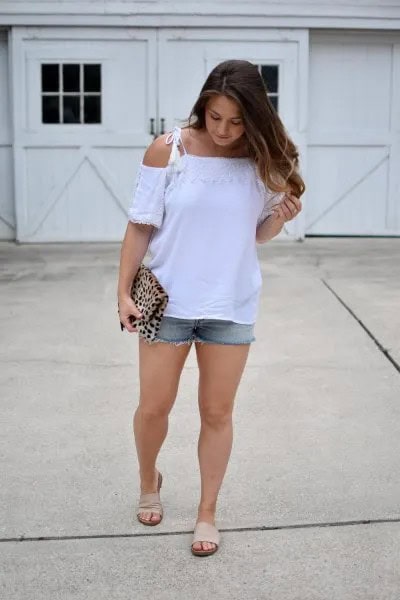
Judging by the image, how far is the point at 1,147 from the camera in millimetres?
10172

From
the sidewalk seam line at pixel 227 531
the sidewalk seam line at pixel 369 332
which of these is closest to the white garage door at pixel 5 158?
the sidewalk seam line at pixel 369 332

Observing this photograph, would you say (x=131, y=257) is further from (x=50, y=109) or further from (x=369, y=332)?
(x=50, y=109)

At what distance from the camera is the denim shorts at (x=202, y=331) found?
119 inches

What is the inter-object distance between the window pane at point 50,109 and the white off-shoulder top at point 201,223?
7.26 m

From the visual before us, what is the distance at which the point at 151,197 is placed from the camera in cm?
296

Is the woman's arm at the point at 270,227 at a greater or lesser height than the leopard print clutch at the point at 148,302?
greater

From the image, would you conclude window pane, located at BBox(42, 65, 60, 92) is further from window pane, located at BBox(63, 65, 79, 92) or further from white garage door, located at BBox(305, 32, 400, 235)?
white garage door, located at BBox(305, 32, 400, 235)

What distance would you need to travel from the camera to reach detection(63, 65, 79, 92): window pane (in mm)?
9914

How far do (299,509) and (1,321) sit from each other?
11.6ft

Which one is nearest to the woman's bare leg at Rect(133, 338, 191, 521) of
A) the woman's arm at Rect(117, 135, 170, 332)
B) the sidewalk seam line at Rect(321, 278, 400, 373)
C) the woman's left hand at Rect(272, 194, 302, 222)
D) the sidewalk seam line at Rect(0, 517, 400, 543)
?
the woman's arm at Rect(117, 135, 170, 332)

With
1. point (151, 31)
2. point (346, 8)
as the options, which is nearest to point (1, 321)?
point (151, 31)

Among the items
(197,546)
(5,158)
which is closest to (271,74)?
(5,158)

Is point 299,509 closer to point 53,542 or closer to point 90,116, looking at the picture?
point 53,542

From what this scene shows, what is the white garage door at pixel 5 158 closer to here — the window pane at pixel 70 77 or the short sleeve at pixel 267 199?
the window pane at pixel 70 77
